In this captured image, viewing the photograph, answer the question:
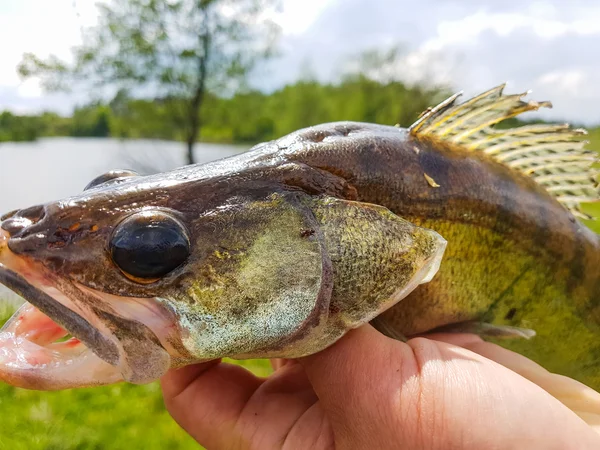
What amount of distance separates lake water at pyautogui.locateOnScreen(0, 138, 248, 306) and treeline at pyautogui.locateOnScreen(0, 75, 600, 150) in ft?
2.80

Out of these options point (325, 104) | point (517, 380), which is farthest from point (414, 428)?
point (325, 104)

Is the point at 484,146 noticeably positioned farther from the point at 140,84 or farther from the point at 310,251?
the point at 140,84

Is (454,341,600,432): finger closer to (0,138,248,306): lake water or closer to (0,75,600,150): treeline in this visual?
(0,138,248,306): lake water

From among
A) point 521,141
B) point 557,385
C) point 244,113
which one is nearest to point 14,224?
point 557,385

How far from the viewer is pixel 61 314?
1414 millimetres

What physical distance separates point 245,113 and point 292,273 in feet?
64.9

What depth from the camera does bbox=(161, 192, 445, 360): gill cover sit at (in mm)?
1510

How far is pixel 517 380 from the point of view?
64.5 inches

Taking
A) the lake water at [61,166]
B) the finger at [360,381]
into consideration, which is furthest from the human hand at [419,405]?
the lake water at [61,166]

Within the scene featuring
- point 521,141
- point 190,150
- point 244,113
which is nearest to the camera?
point 521,141

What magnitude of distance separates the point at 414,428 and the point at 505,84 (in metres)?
1.75

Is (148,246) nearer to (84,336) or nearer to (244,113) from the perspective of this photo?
(84,336)

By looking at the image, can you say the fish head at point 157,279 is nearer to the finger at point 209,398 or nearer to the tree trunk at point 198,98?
the finger at point 209,398

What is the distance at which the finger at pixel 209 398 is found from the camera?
7.18 feet
